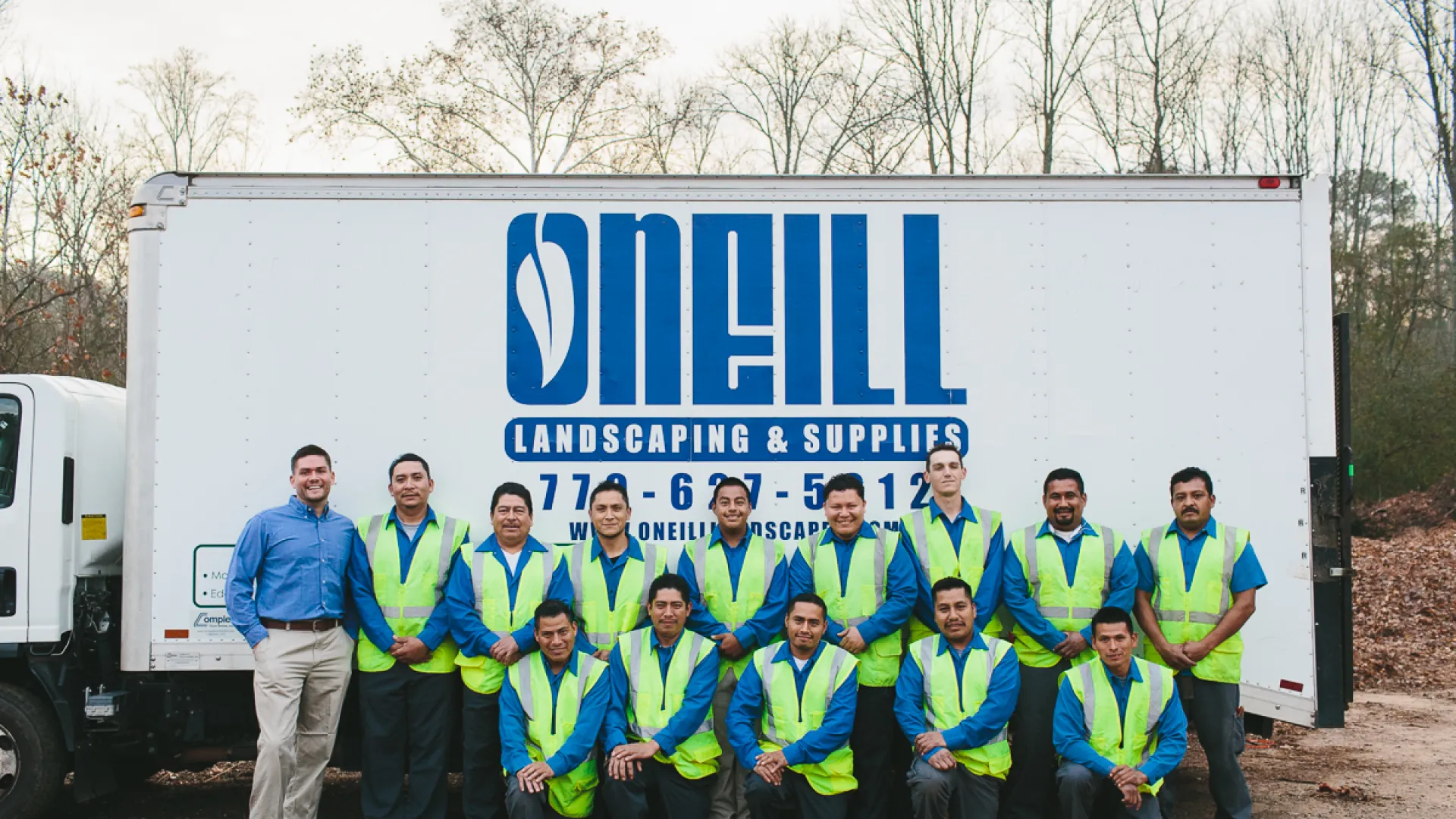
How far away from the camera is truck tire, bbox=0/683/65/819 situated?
4.98 m

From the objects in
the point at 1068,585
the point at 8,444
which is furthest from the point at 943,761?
the point at 8,444

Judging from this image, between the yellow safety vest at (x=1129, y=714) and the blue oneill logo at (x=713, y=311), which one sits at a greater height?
the blue oneill logo at (x=713, y=311)

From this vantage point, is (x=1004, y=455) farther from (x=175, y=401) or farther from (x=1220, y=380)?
(x=175, y=401)

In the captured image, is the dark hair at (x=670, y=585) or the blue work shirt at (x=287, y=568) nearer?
the dark hair at (x=670, y=585)

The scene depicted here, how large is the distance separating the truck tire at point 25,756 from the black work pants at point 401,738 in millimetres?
1642

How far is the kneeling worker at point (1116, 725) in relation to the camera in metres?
4.40

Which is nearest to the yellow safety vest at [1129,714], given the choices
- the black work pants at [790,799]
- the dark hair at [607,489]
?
the black work pants at [790,799]

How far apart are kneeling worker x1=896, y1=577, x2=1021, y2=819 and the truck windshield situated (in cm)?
447

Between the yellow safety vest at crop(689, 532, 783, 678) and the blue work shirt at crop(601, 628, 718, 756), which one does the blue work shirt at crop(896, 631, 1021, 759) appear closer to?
the yellow safety vest at crop(689, 532, 783, 678)

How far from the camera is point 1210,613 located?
4758 millimetres

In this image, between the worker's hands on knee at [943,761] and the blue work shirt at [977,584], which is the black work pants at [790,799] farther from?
the blue work shirt at [977,584]

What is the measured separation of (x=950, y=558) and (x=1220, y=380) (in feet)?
5.50

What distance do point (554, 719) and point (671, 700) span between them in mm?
526

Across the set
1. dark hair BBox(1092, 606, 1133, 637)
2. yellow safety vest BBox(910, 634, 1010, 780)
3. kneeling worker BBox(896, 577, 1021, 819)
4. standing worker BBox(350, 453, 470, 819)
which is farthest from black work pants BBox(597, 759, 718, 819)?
dark hair BBox(1092, 606, 1133, 637)
